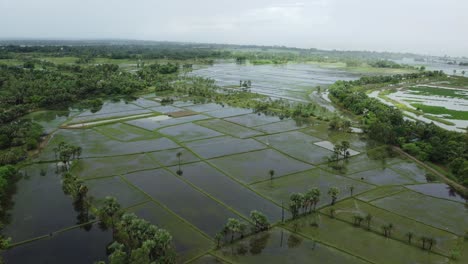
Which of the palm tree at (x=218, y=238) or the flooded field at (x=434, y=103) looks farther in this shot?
the flooded field at (x=434, y=103)

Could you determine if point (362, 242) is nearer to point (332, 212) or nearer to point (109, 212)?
point (332, 212)

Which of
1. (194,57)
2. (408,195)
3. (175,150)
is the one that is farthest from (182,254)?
(194,57)

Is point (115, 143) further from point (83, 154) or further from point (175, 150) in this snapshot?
point (175, 150)

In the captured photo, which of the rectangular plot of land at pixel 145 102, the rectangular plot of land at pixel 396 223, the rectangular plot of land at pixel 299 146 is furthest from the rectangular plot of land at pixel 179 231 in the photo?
the rectangular plot of land at pixel 145 102

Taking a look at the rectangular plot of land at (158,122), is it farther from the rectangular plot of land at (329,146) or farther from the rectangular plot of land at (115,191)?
the rectangular plot of land at (329,146)

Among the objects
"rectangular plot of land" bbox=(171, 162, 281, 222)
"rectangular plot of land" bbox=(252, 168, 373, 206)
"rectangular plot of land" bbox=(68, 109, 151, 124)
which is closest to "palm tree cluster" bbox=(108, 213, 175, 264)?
"rectangular plot of land" bbox=(171, 162, 281, 222)

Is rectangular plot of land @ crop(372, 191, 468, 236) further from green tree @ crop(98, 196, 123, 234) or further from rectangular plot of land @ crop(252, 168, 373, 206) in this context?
green tree @ crop(98, 196, 123, 234)
